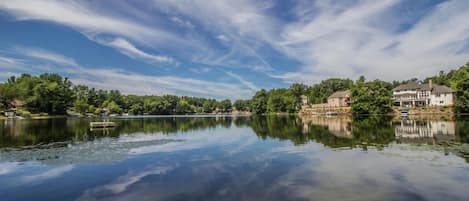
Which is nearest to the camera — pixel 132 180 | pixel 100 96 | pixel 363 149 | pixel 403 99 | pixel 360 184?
pixel 360 184

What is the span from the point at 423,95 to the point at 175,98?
135m

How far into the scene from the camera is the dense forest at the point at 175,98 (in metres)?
74.4

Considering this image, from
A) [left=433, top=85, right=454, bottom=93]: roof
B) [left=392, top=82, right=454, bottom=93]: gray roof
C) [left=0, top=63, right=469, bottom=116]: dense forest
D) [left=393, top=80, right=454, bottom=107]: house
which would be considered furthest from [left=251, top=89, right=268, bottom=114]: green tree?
[left=433, top=85, right=454, bottom=93]: roof

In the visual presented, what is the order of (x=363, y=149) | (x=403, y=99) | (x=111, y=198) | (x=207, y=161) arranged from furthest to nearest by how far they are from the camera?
(x=403, y=99) → (x=363, y=149) → (x=207, y=161) → (x=111, y=198)

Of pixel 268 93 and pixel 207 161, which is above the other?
pixel 268 93

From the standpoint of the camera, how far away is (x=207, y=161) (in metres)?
13.7

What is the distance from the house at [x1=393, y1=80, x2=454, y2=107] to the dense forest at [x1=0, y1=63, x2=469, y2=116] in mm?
3312

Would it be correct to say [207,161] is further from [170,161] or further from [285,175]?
[285,175]

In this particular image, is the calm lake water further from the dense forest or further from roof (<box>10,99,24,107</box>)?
roof (<box>10,99,24,107</box>)

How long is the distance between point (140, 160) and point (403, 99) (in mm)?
91874

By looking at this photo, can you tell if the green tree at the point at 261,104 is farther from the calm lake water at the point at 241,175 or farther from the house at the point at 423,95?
the calm lake water at the point at 241,175

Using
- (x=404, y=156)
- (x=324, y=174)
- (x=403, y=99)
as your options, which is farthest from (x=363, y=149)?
(x=403, y=99)

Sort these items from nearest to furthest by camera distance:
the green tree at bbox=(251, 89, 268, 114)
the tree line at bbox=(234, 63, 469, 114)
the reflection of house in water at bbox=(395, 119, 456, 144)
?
1. the reflection of house in water at bbox=(395, 119, 456, 144)
2. the tree line at bbox=(234, 63, 469, 114)
3. the green tree at bbox=(251, 89, 268, 114)

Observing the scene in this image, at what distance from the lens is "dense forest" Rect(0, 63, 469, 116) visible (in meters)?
74.4
